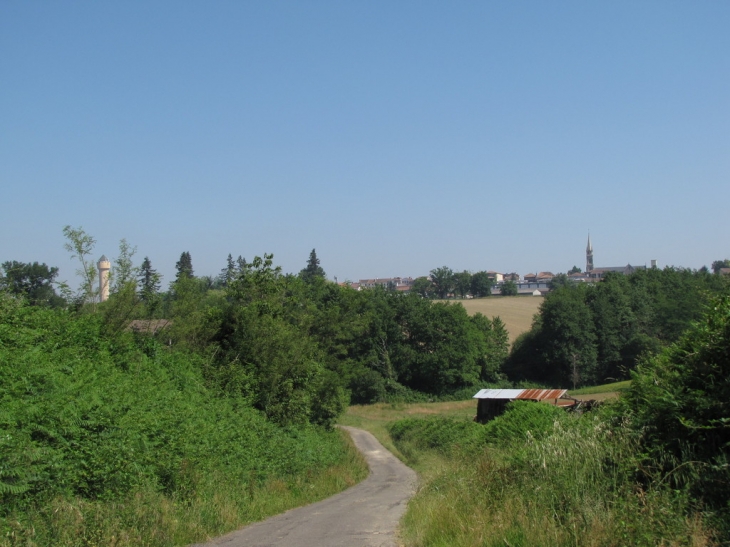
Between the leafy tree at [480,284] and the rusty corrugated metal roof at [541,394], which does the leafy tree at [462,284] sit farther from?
the rusty corrugated metal roof at [541,394]

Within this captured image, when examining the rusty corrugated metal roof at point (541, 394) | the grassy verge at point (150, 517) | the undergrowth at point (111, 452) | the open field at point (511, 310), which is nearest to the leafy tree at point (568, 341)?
the open field at point (511, 310)

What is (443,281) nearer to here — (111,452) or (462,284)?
(462,284)

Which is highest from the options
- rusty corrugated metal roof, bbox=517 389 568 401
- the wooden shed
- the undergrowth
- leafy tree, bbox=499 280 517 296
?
leafy tree, bbox=499 280 517 296

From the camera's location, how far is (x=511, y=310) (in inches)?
4400

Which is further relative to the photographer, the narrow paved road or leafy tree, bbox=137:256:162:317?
leafy tree, bbox=137:256:162:317

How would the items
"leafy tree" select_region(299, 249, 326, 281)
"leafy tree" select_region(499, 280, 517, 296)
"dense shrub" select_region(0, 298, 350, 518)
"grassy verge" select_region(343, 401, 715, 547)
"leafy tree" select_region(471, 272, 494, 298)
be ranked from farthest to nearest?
"leafy tree" select_region(471, 272, 494, 298)
"leafy tree" select_region(499, 280, 517, 296)
"leafy tree" select_region(299, 249, 326, 281)
"dense shrub" select_region(0, 298, 350, 518)
"grassy verge" select_region(343, 401, 715, 547)

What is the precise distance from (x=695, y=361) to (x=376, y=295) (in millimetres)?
79363

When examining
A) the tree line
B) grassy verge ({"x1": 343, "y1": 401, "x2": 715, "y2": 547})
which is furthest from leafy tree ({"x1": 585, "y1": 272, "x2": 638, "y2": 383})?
grassy verge ({"x1": 343, "y1": 401, "x2": 715, "y2": 547})

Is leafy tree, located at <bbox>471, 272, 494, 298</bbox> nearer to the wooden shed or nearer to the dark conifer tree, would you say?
the wooden shed

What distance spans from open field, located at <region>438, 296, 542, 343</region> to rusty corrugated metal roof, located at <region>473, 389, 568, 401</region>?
2054 inches

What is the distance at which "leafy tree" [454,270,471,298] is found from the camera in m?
163

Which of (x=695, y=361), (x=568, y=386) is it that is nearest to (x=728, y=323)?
(x=695, y=361)

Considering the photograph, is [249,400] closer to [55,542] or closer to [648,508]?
[55,542]

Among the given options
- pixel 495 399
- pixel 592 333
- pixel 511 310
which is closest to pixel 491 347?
pixel 592 333
